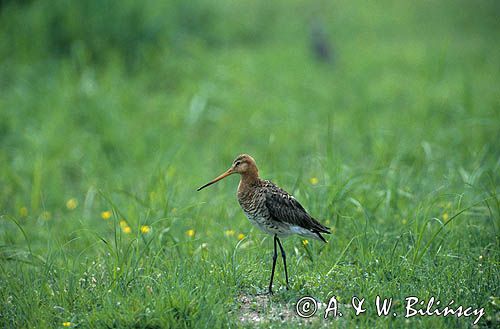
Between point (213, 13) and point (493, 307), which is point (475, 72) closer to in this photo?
point (213, 13)

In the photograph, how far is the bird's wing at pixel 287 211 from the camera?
4.57 m

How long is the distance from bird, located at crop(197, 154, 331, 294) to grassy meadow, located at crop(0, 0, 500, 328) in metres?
0.32

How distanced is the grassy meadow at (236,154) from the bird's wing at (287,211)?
342 millimetres

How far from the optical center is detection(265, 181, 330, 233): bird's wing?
15.0 feet

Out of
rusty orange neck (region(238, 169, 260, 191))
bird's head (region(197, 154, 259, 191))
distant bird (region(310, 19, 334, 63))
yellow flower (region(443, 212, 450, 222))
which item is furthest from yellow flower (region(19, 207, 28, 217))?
distant bird (region(310, 19, 334, 63))

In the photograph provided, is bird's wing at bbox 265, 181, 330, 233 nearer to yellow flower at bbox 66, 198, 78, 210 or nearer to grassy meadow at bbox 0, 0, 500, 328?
grassy meadow at bbox 0, 0, 500, 328

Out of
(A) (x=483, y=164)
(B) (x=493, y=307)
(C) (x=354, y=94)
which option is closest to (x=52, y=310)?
(B) (x=493, y=307)

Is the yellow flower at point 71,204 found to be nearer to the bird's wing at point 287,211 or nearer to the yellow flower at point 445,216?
the bird's wing at point 287,211

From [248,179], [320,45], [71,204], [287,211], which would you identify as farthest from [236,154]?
[320,45]

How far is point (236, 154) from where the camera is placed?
826cm

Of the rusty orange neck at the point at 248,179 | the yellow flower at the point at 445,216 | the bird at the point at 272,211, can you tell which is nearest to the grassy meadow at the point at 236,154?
the yellow flower at the point at 445,216

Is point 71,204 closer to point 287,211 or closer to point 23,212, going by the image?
point 23,212

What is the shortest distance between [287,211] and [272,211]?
0.38 ft

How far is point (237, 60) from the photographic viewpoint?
11.0 meters
